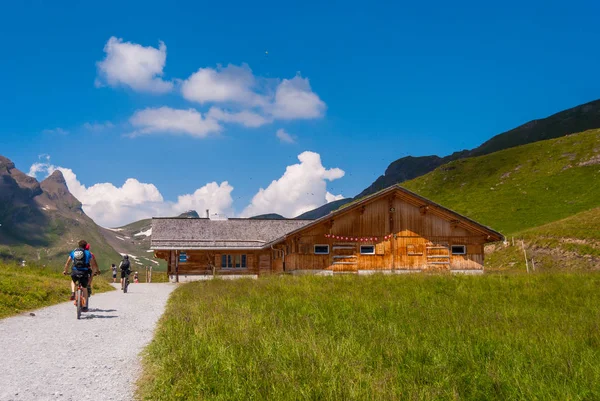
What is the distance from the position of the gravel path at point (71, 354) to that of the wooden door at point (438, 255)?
2192cm

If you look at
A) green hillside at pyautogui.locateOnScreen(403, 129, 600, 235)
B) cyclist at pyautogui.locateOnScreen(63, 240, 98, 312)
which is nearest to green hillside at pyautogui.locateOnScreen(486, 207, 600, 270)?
green hillside at pyautogui.locateOnScreen(403, 129, 600, 235)

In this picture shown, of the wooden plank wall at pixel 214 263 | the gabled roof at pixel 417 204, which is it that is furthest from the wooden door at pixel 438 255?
the wooden plank wall at pixel 214 263

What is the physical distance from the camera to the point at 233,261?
42.9 metres

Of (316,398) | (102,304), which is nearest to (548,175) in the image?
(102,304)

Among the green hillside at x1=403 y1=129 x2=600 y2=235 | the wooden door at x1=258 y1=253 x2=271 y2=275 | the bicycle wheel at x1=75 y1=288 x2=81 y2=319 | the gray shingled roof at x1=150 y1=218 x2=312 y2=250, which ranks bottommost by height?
the bicycle wheel at x1=75 y1=288 x2=81 y2=319

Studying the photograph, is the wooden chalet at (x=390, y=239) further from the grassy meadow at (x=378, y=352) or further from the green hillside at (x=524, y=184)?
the green hillside at (x=524, y=184)

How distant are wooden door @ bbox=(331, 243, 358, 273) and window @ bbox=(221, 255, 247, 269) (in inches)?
578

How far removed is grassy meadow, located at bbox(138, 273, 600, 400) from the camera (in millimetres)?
5055

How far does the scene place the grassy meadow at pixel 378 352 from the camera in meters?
5.05

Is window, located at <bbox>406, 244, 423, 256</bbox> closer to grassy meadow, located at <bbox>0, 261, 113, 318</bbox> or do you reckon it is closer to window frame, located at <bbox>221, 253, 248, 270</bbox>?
window frame, located at <bbox>221, 253, 248, 270</bbox>

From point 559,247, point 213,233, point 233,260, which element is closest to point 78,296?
point 233,260

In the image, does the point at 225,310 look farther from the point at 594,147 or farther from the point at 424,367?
the point at 594,147

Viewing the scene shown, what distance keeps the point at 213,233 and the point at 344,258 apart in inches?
687

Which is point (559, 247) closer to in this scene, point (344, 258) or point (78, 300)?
point (344, 258)
